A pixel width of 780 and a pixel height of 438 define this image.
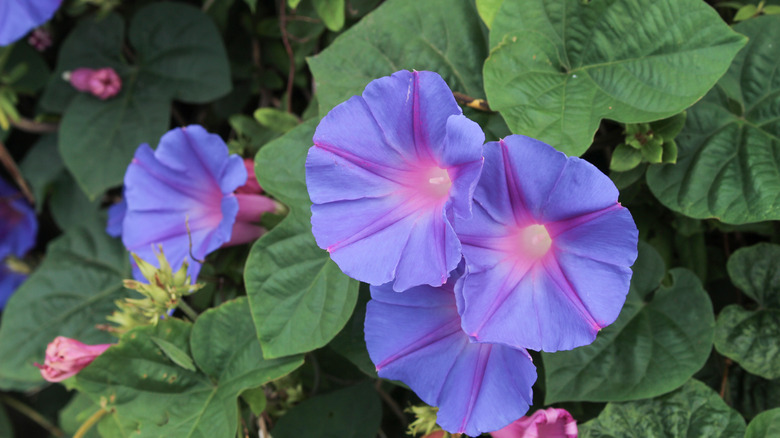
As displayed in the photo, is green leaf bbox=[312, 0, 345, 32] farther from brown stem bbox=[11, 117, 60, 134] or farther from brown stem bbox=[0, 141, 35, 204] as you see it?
brown stem bbox=[0, 141, 35, 204]

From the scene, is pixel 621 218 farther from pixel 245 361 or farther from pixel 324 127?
pixel 245 361

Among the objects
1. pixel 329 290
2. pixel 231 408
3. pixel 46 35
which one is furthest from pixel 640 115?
pixel 46 35

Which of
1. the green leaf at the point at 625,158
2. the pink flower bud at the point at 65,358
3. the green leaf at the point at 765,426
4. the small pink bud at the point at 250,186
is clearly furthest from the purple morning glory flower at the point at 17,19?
the green leaf at the point at 765,426

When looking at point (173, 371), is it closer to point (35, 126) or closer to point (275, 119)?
point (275, 119)

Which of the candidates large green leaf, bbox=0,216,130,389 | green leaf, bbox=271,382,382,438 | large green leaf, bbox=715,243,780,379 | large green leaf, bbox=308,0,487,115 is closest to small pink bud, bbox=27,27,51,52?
large green leaf, bbox=0,216,130,389

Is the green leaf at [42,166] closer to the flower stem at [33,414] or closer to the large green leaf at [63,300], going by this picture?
the large green leaf at [63,300]
